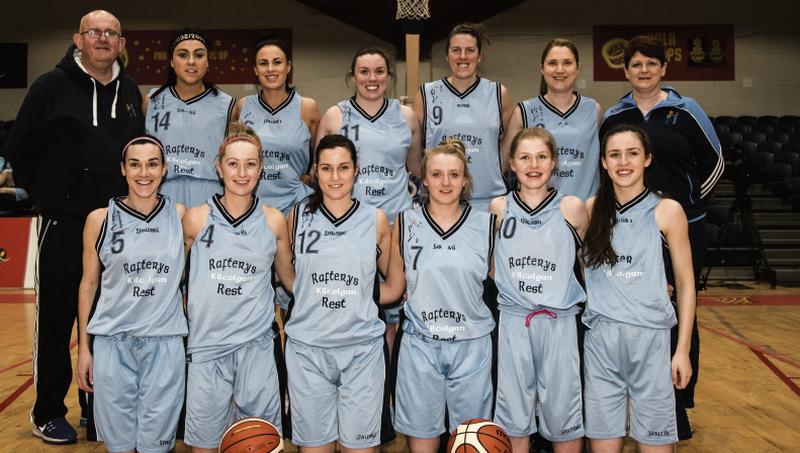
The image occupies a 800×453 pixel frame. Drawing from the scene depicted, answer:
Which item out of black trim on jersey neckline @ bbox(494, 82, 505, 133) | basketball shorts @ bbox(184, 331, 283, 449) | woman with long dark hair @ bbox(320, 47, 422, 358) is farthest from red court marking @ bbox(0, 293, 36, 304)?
black trim on jersey neckline @ bbox(494, 82, 505, 133)

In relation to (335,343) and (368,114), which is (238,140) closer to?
(368,114)

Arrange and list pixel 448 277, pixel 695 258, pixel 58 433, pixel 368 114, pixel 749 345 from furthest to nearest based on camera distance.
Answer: pixel 749 345 < pixel 368 114 < pixel 695 258 < pixel 58 433 < pixel 448 277

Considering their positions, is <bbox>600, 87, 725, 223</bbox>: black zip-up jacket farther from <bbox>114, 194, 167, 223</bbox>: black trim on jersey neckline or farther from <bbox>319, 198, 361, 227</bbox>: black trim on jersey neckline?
<bbox>114, 194, 167, 223</bbox>: black trim on jersey neckline

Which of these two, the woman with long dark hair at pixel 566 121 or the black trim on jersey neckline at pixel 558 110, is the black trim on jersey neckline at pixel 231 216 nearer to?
the woman with long dark hair at pixel 566 121

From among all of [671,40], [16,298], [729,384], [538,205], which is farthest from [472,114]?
[671,40]

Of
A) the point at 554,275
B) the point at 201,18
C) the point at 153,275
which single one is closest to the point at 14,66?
the point at 201,18

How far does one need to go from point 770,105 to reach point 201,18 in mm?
10545

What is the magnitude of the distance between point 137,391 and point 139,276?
0.45 m

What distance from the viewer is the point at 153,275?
8.80ft

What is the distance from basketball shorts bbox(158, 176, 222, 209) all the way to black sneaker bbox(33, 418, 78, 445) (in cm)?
115

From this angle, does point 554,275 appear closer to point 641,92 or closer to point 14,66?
point 641,92

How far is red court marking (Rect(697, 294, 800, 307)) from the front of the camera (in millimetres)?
7512

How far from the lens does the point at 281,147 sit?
130 inches

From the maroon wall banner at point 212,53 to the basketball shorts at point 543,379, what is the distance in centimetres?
1059
